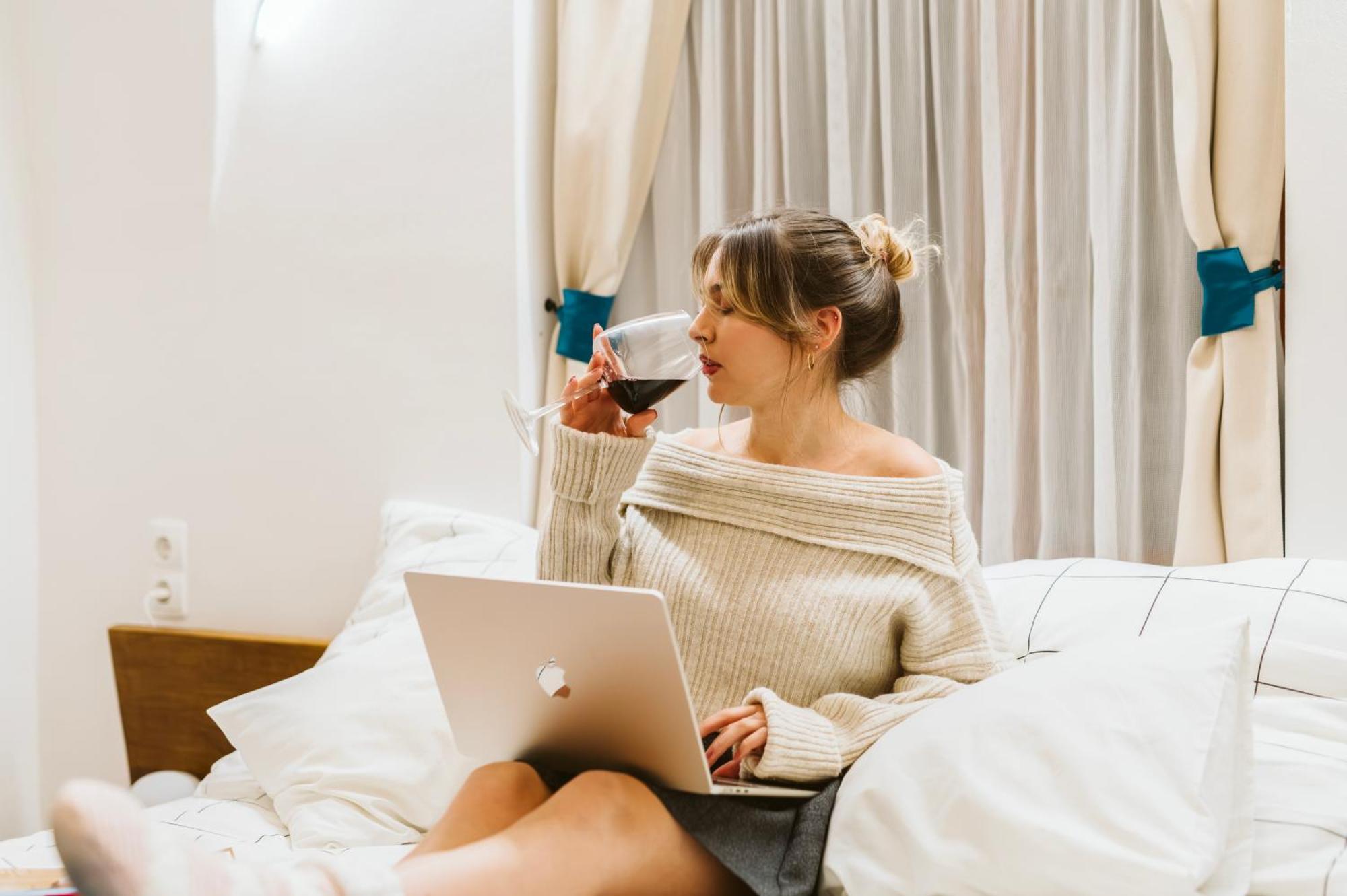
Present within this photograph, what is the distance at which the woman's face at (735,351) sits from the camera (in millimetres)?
1442

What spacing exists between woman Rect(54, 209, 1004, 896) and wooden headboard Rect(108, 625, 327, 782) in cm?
101

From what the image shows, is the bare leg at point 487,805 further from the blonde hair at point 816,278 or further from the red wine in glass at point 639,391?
the blonde hair at point 816,278

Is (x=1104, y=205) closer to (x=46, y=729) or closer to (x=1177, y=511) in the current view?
(x=1177, y=511)

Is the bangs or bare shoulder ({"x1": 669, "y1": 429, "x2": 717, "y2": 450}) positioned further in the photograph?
bare shoulder ({"x1": 669, "y1": 429, "x2": 717, "y2": 450})

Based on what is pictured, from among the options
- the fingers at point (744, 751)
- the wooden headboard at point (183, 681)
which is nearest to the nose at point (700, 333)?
the fingers at point (744, 751)

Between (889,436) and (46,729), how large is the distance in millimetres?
1998

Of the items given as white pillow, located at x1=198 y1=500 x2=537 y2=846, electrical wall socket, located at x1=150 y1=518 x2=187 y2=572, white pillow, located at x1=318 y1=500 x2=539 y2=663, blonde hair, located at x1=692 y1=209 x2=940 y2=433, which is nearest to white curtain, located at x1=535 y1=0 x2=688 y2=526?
white pillow, located at x1=318 y1=500 x2=539 y2=663

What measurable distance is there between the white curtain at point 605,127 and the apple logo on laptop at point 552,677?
3.16 feet

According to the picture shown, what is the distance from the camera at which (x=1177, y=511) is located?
5.67 feet

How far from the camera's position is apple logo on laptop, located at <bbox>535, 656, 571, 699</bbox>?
1.12 m

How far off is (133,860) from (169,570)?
174cm

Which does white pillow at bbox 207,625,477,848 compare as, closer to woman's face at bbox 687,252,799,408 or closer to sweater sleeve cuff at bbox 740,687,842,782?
sweater sleeve cuff at bbox 740,687,842,782

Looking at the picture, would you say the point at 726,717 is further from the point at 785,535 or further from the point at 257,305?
the point at 257,305

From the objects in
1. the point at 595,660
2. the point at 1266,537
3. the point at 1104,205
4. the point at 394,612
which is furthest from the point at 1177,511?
the point at 394,612
